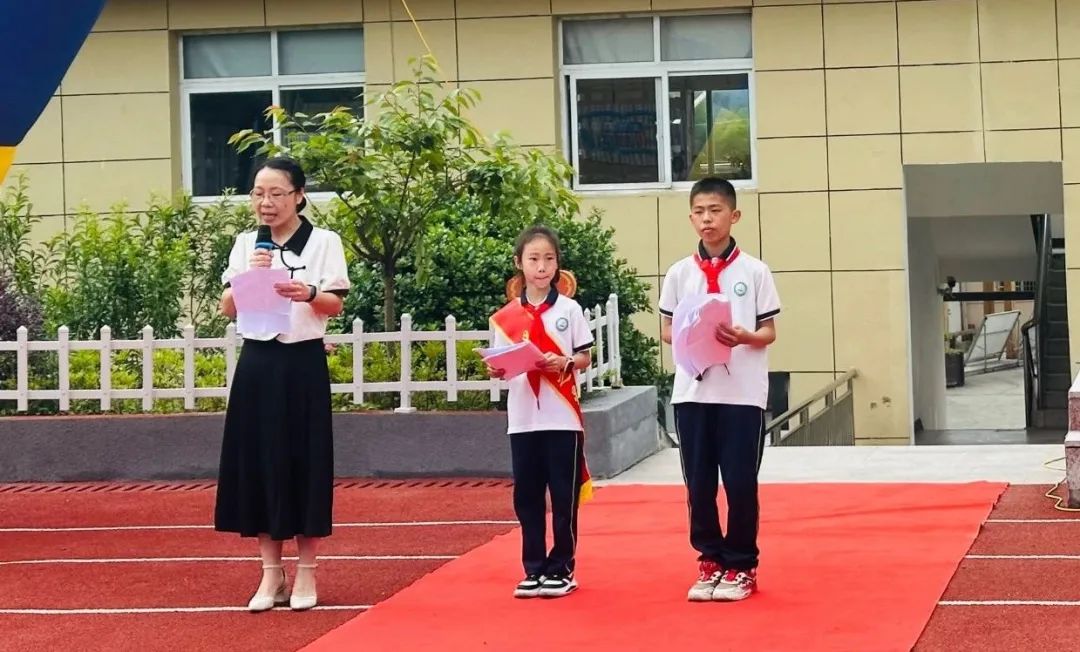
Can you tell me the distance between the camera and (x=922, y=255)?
20062 mm

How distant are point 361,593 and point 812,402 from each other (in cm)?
874

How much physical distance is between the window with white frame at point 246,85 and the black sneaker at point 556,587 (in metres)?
10.7

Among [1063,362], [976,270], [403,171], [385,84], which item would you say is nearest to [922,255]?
[1063,362]

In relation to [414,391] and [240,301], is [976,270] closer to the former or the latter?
[414,391]

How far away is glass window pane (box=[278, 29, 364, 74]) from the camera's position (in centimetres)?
1662

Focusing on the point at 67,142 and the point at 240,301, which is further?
the point at 67,142

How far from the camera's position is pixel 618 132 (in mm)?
16375

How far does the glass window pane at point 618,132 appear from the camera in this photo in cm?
1633

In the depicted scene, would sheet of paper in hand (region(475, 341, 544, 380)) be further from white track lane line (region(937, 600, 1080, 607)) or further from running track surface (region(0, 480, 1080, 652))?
white track lane line (region(937, 600, 1080, 607))

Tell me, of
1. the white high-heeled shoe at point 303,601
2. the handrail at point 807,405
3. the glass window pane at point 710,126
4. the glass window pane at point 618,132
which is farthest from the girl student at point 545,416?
the glass window pane at point 618,132

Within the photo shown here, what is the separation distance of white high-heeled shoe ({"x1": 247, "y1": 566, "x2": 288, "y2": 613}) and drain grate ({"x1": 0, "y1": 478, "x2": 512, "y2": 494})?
12.8 ft

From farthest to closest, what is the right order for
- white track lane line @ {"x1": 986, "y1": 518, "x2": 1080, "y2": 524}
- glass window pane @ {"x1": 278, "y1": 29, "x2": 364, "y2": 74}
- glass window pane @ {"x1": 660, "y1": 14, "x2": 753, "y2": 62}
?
1. glass window pane @ {"x1": 278, "y1": 29, "x2": 364, "y2": 74}
2. glass window pane @ {"x1": 660, "y1": 14, "x2": 753, "y2": 62}
3. white track lane line @ {"x1": 986, "y1": 518, "x2": 1080, "y2": 524}

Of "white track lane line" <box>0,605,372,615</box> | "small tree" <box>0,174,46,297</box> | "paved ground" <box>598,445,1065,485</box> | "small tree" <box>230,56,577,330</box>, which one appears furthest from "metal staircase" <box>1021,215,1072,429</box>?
"white track lane line" <box>0,605,372,615</box>

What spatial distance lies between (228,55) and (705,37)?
4.99 metres
